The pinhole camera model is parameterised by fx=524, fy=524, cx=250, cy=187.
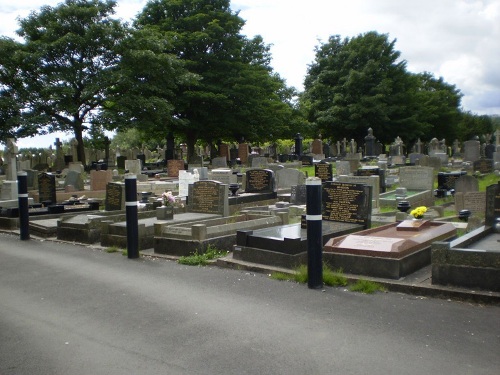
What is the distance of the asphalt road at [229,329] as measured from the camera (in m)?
4.62

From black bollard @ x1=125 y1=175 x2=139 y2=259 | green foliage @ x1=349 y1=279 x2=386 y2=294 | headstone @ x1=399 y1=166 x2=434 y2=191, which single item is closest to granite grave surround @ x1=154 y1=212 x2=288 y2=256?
black bollard @ x1=125 y1=175 x2=139 y2=259

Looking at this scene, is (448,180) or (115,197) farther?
(448,180)

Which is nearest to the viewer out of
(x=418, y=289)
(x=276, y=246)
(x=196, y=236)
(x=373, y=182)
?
(x=418, y=289)

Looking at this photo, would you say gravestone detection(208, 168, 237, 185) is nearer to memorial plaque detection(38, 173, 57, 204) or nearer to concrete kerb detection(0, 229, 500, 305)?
memorial plaque detection(38, 173, 57, 204)

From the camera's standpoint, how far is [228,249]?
381 inches

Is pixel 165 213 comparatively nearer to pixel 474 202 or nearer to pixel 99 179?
pixel 474 202

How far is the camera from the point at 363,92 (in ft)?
180

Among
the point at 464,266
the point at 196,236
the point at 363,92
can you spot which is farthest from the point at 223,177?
the point at 363,92

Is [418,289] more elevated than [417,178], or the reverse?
[417,178]

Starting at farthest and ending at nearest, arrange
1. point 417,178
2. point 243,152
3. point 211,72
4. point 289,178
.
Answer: point 243,152, point 211,72, point 289,178, point 417,178

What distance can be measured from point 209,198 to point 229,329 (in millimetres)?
6312

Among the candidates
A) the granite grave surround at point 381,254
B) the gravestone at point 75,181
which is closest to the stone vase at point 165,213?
the granite grave surround at point 381,254

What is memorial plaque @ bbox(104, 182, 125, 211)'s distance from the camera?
1322 centimetres

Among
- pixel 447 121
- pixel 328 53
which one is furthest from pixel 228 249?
pixel 447 121
